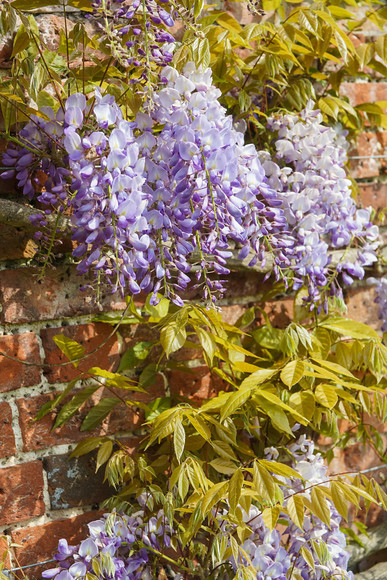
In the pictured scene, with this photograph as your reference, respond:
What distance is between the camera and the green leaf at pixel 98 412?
46.6 inches

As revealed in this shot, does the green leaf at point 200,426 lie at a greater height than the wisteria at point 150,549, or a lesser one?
greater

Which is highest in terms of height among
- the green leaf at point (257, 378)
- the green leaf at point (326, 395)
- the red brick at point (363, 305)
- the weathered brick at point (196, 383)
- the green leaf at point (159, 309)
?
the red brick at point (363, 305)

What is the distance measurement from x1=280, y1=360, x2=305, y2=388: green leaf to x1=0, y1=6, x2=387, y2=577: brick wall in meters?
0.31

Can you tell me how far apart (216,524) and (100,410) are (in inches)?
10.9

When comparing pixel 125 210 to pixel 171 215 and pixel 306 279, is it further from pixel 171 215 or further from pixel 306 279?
pixel 306 279

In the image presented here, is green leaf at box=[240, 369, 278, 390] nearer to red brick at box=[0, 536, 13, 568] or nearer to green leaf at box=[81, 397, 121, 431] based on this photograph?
green leaf at box=[81, 397, 121, 431]

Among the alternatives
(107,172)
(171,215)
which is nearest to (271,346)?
(171,215)

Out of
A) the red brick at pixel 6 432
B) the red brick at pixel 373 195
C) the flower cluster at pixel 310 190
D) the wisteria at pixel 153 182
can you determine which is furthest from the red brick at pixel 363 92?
the red brick at pixel 6 432

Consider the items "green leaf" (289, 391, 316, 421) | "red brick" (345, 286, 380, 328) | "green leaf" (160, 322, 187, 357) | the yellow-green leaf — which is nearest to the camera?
the yellow-green leaf

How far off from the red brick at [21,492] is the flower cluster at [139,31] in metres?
0.66

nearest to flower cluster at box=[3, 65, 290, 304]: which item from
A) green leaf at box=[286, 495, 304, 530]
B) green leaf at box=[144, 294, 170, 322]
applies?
green leaf at box=[144, 294, 170, 322]

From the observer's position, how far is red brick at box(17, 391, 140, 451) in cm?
115

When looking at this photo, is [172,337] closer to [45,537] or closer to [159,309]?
[159,309]

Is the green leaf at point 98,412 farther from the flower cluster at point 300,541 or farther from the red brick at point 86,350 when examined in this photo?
the flower cluster at point 300,541
